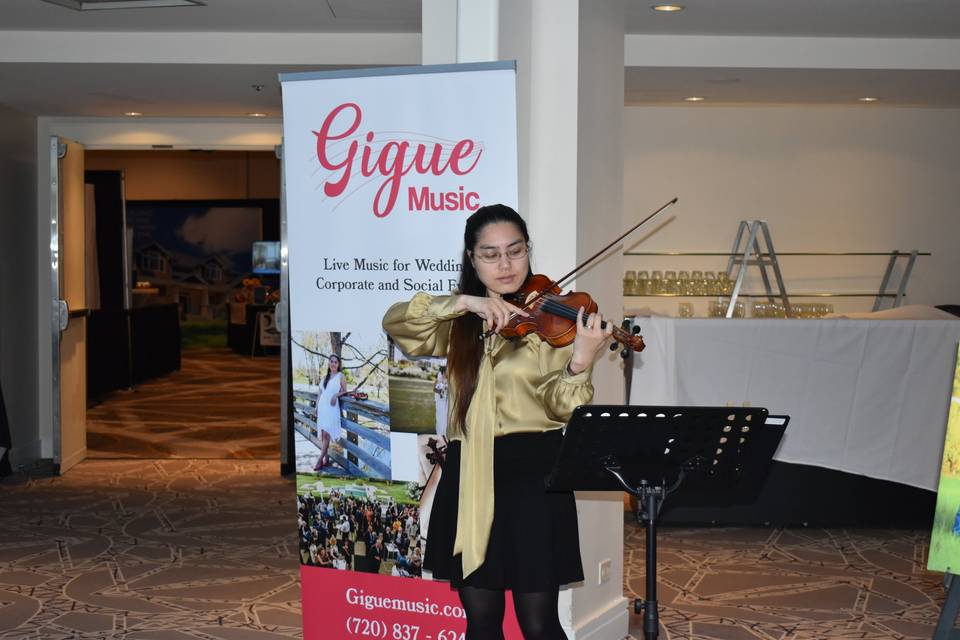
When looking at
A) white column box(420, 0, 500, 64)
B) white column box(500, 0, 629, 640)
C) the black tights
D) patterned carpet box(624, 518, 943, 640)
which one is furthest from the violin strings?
patterned carpet box(624, 518, 943, 640)

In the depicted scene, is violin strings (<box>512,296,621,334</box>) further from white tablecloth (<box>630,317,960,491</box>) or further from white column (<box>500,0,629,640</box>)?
white tablecloth (<box>630,317,960,491</box>)

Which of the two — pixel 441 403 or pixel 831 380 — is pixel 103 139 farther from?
pixel 441 403

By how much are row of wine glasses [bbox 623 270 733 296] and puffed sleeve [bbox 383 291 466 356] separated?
Result: 515 cm

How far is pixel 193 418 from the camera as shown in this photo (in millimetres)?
10547

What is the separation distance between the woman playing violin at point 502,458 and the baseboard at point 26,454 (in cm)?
591

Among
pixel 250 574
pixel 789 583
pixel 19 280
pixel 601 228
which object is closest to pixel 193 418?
pixel 19 280

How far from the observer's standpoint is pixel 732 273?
28.8ft

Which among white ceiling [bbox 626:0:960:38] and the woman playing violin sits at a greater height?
white ceiling [bbox 626:0:960:38]

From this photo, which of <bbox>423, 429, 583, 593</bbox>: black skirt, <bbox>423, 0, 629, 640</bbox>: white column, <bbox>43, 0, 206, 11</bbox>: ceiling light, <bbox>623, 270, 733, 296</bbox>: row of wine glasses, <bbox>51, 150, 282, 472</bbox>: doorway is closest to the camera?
<bbox>423, 429, 583, 593</bbox>: black skirt

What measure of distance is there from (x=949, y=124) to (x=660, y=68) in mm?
3230

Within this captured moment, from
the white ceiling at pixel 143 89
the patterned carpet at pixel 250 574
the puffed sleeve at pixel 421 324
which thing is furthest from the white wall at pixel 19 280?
the puffed sleeve at pixel 421 324

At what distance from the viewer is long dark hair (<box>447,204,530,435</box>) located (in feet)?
10.0

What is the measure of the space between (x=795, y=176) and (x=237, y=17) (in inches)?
184

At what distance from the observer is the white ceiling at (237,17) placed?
5.72 metres
